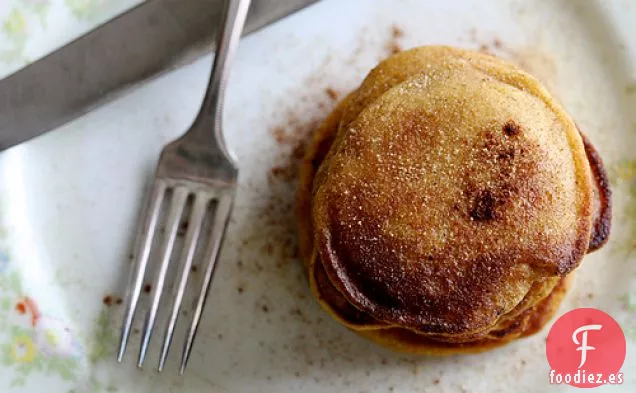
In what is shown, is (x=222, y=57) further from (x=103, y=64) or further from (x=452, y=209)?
(x=452, y=209)

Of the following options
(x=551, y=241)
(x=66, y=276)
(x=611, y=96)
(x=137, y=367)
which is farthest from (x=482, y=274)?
(x=66, y=276)

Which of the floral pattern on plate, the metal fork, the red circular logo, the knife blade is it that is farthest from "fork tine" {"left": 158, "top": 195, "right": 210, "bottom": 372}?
the red circular logo

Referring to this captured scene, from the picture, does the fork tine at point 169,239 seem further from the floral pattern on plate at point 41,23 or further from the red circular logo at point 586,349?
the red circular logo at point 586,349

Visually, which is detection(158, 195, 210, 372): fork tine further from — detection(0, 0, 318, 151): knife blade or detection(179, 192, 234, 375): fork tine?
detection(0, 0, 318, 151): knife blade

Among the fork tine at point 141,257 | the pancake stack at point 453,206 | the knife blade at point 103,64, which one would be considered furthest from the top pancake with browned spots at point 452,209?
the knife blade at point 103,64

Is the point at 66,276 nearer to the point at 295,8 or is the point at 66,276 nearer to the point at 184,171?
the point at 184,171

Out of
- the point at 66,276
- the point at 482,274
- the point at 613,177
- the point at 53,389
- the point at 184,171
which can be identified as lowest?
the point at 53,389
